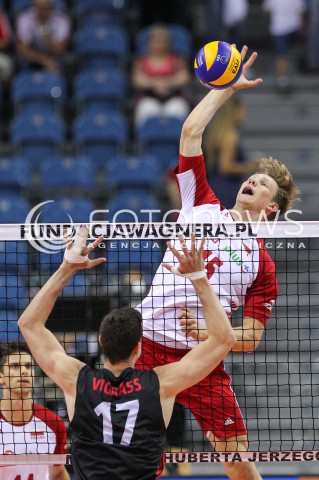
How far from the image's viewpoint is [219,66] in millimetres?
7402

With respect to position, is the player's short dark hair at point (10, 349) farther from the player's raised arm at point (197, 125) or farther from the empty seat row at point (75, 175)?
the empty seat row at point (75, 175)

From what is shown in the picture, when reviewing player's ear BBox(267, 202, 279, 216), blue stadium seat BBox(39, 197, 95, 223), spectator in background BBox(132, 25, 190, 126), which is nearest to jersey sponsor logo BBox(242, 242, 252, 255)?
player's ear BBox(267, 202, 279, 216)

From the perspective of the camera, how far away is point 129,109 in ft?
53.2

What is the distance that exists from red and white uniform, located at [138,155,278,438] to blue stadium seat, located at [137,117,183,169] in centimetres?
743

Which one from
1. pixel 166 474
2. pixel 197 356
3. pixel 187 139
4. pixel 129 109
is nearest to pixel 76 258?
pixel 197 356

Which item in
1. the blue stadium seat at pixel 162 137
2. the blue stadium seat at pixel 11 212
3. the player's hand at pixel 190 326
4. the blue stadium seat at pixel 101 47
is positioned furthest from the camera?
the blue stadium seat at pixel 101 47

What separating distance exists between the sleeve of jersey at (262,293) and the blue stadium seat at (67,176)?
6778mm

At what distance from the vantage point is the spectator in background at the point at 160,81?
15.4m

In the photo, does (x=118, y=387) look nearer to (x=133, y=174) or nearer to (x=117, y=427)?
(x=117, y=427)

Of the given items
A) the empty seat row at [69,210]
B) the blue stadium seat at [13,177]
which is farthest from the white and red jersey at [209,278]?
the blue stadium seat at [13,177]

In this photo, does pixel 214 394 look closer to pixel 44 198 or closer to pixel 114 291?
pixel 114 291

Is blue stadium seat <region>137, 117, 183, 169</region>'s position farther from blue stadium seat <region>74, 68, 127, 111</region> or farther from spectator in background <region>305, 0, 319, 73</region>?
spectator in background <region>305, 0, 319, 73</region>

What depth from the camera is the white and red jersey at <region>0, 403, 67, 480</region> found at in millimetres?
7719

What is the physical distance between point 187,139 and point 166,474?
3627 millimetres
